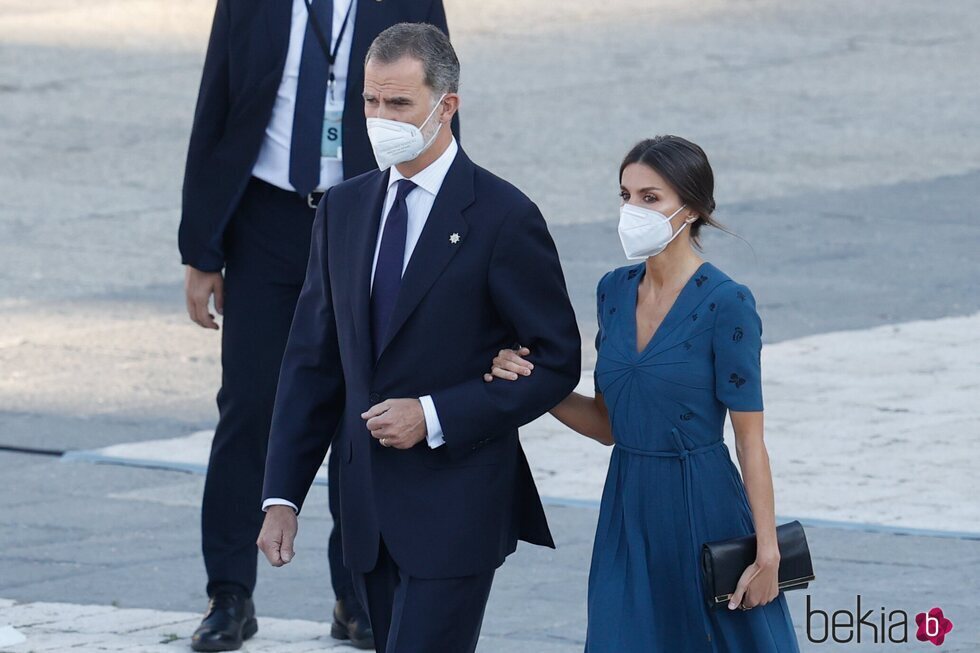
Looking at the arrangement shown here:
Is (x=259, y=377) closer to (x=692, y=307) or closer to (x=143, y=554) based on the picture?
(x=143, y=554)

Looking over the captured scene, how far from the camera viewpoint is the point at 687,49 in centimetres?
2091

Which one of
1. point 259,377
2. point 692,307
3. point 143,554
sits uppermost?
point 692,307

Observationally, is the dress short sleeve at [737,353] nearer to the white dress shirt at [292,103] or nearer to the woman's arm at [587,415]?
the woman's arm at [587,415]

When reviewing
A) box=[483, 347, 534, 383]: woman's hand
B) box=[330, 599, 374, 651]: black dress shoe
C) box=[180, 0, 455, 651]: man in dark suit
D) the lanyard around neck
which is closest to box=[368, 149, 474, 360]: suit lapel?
box=[483, 347, 534, 383]: woman's hand

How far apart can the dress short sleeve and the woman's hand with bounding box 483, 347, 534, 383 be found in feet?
1.32

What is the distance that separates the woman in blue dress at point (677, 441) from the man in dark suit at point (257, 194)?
5.15 ft

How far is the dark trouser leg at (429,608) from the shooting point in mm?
4340

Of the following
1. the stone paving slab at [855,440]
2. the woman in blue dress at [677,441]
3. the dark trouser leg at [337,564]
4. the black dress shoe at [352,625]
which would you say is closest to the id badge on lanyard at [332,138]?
the dark trouser leg at [337,564]

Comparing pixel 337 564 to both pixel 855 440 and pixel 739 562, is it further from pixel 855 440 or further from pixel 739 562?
pixel 855 440

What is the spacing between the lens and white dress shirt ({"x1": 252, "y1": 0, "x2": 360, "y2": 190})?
5.88 metres

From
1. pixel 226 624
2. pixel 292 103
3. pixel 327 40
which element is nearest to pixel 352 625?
pixel 226 624

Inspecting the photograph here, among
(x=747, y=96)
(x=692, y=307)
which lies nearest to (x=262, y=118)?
(x=692, y=307)

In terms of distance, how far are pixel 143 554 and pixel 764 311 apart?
465cm

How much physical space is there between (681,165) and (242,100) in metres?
1.93
